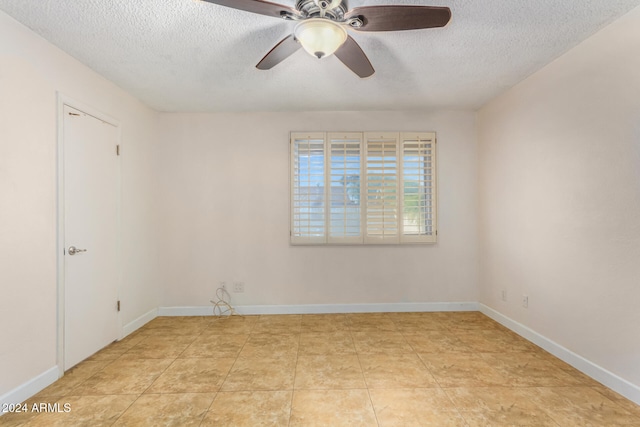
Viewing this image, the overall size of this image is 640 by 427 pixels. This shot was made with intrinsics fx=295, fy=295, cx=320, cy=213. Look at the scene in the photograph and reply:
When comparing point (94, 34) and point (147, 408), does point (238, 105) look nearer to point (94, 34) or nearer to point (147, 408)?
point (94, 34)

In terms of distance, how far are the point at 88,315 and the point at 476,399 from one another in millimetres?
3038

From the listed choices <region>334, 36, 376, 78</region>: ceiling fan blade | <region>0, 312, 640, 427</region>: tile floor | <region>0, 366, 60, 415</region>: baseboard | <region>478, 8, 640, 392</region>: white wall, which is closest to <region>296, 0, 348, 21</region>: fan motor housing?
<region>334, 36, 376, 78</region>: ceiling fan blade

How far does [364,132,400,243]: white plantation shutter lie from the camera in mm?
3533

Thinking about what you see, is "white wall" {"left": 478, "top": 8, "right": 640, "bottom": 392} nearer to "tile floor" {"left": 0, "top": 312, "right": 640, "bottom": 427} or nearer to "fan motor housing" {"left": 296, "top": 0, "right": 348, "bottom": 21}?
"tile floor" {"left": 0, "top": 312, "right": 640, "bottom": 427}

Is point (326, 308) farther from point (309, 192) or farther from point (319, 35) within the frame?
point (319, 35)

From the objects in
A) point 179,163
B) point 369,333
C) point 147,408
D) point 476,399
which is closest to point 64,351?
point 147,408

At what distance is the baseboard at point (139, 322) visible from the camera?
2.96 meters

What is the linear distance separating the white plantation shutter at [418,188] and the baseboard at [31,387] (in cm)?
335

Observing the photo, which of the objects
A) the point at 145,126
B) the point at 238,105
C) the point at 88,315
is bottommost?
the point at 88,315

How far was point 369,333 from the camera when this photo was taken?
9.70 ft

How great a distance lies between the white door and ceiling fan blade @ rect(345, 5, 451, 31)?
233 cm

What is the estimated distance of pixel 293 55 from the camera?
2.30 meters

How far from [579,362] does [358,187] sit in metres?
2.46

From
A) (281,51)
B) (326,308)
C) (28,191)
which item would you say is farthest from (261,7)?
(326,308)
